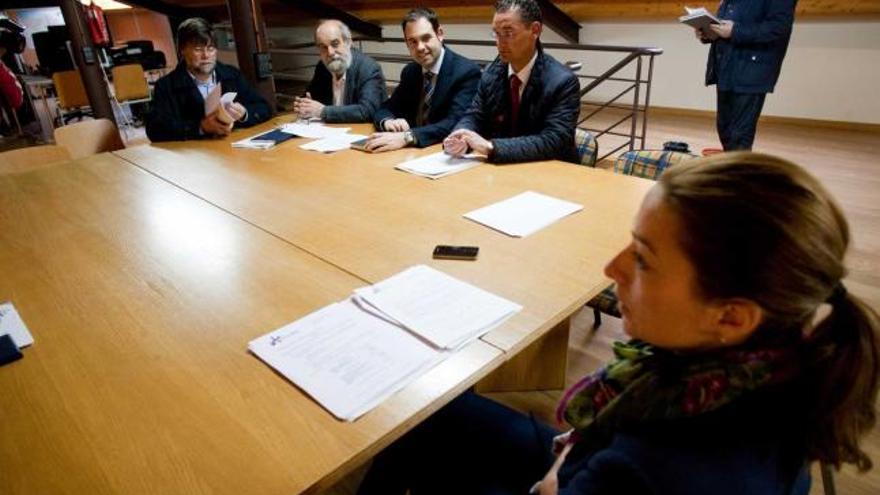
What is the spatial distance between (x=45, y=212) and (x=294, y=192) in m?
0.84

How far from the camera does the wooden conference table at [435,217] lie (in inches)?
47.6

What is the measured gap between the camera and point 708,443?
571mm

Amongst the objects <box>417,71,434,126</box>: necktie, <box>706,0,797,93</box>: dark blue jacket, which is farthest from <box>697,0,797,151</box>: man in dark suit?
<box>417,71,434,126</box>: necktie

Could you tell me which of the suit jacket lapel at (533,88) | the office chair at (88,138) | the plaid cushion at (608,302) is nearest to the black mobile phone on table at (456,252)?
the plaid cushion at (608,302)

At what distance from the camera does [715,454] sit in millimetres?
563

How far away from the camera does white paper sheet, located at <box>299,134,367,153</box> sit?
236 centimetres

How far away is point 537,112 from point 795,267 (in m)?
1.67

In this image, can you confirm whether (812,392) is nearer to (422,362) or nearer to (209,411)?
(422,362)

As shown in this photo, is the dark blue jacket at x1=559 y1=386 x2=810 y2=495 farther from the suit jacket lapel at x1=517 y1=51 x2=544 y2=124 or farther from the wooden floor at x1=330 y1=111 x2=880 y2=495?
the suit jacket lapel at x1=517 y1=51 x2=544 y2=124

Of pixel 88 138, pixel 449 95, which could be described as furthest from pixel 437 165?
pixel 88 138

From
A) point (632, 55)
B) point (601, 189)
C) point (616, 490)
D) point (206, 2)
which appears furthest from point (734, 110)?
point (206, 2)

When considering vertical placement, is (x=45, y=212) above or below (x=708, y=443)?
below

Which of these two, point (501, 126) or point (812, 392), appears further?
point (501, 126)

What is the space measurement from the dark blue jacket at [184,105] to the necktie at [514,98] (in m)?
1.47
